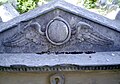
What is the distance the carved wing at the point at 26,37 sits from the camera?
3.31 m

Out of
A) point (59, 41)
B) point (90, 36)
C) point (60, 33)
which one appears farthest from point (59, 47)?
point (90, 36)

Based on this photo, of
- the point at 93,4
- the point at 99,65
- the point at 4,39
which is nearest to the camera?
the point at 99,65

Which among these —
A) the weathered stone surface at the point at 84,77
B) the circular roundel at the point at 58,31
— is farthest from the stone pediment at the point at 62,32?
the weathered stone surface at the point at 84,77

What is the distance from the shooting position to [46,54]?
3.34 m

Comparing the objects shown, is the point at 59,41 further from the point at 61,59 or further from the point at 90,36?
the point at 90,36

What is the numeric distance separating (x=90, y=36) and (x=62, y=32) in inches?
13.2

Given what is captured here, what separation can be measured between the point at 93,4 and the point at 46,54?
4919 millimetres

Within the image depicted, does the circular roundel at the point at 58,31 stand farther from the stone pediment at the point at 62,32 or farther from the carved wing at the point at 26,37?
the carved wing at the point at 26,37

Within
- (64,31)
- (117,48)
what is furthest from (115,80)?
(64,31)

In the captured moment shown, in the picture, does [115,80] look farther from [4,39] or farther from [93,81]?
[4,39]

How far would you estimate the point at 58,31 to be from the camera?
3238mm

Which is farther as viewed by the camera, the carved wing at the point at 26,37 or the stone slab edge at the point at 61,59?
the carved wing at the point at 26,37

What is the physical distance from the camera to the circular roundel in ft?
10.6

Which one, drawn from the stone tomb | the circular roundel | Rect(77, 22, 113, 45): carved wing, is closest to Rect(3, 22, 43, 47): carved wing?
the stone tomb
